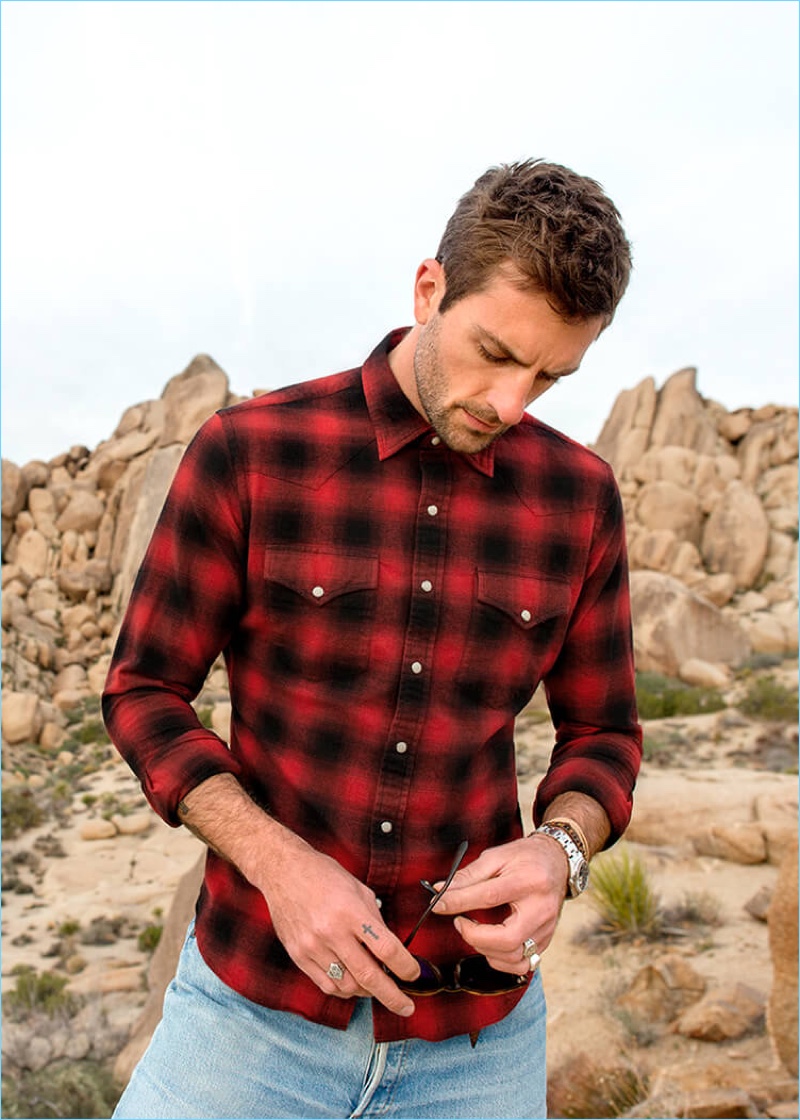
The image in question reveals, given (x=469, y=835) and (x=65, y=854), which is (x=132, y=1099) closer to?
(x=469, y=835)

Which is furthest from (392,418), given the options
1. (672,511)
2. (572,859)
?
(672,511)

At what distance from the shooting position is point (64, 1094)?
628cm

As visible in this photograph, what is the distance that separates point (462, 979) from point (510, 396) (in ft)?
3.43

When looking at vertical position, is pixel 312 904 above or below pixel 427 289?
below

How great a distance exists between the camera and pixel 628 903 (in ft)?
25.0

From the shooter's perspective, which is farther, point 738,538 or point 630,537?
point 630,537

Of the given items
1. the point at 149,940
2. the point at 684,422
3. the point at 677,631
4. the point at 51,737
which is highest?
the point at 684,422

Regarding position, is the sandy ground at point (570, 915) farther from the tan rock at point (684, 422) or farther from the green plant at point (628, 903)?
the tan rock at point (684, 422)

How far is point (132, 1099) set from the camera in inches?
70.8

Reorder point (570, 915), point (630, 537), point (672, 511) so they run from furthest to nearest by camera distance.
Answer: point (672, 511)
point (630, 537)
point (570, 915)

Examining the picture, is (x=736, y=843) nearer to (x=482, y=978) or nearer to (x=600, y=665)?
(x=600, y=665)

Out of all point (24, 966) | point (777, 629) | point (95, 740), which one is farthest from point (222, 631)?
point (777, 629)

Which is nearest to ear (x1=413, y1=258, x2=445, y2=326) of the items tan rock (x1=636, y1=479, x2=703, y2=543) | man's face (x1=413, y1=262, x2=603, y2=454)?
man's face (x1=413, y1=262, x2=603, y2=454)

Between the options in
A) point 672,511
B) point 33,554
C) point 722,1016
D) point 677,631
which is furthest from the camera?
point 33,554
